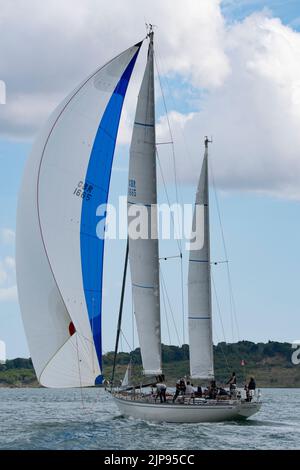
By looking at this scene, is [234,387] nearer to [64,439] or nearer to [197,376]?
[197,376]

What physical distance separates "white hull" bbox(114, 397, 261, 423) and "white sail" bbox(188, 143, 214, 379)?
551 cm

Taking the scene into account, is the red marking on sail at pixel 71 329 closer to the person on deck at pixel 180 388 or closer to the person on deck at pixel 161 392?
the person on deck at pixel 161 392

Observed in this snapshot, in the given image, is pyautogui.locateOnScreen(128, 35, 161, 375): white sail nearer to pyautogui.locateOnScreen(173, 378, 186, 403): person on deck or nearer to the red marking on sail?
pyautogui.locateOnScreen(173, 378, 186, 403): person on deck

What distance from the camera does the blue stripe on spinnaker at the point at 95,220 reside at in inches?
1487

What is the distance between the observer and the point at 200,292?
1906 inches

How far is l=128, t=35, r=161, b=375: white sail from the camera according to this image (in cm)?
4297

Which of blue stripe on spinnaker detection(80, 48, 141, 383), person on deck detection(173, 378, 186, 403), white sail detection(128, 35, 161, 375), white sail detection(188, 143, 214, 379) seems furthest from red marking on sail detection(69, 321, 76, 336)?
white sail detection(188, 143, 214, 379)

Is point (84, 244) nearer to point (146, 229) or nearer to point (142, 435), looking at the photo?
point (146, 229)

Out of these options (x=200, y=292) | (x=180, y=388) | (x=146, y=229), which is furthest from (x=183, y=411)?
(x=200, y=292)

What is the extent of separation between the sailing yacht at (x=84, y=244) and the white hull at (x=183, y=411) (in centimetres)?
4

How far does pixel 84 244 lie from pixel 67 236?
87 cm

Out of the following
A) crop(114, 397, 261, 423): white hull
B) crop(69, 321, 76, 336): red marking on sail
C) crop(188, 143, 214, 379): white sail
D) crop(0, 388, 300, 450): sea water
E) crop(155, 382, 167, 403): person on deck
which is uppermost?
crop(188, 143, 214, 379): white sail

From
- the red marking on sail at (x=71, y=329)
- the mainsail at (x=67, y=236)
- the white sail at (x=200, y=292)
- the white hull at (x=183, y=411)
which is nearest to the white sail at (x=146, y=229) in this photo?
the white hull at (x=183, y=411)
